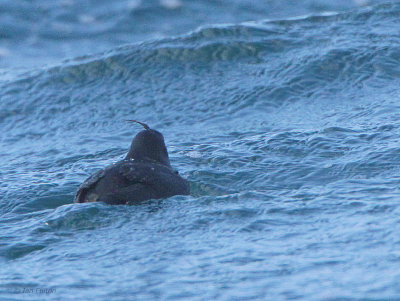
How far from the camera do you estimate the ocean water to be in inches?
201

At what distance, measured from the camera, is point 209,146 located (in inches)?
336

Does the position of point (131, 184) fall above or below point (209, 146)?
below

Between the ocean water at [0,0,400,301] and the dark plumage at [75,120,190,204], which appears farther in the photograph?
the dark plumage at [75,120,190,204]

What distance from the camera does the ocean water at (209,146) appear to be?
5094mm

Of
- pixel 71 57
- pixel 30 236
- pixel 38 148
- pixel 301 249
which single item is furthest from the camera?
pixel 71 57

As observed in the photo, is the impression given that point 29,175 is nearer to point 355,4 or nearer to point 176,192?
point 176,192

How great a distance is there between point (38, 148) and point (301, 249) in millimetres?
5007

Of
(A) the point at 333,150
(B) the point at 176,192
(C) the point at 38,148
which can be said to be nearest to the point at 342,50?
(A) the point at 333,150

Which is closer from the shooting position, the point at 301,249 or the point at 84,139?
the point at 301,249

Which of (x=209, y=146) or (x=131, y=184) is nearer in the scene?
(x=131, y=184)

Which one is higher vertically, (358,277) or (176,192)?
(176,192)

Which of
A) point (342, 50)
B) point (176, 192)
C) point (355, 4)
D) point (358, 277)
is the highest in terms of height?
point (355, 4)

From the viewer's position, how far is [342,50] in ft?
36.2

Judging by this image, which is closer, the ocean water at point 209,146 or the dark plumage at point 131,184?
the ocean water at point 209,146
